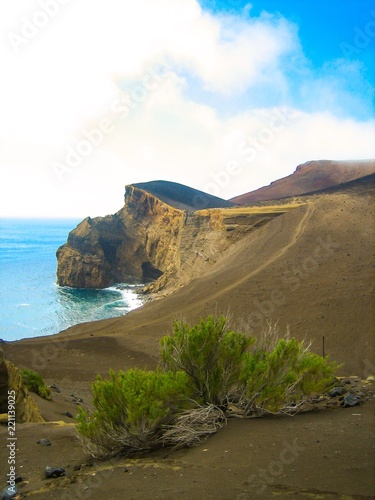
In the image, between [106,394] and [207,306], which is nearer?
[106,394]

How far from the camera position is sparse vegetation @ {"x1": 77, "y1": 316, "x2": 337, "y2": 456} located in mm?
5914

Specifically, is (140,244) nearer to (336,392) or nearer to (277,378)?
(336,392)

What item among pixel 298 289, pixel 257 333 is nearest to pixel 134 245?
pixel 298 289

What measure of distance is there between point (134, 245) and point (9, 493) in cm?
4514

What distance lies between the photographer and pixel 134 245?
164ft

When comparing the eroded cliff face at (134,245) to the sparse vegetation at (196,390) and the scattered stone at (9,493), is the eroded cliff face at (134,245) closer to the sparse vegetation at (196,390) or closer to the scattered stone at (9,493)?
the sparse vegetation at (196,390)

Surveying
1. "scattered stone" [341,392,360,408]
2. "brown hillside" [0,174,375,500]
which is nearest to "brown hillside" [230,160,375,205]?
"brown hillside" [0,174,375,500]

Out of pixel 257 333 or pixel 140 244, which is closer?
pixel 257 333

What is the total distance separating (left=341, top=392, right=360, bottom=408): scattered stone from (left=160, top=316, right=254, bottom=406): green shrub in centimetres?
178

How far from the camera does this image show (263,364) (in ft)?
21.8

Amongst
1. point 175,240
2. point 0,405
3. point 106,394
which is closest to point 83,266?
point 175,240

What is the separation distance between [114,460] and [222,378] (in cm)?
204

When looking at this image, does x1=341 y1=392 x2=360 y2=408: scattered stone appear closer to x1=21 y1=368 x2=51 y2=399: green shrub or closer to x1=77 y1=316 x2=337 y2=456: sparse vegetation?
x1=77 y1=316 x2=337 y2=456: sparse vegetation

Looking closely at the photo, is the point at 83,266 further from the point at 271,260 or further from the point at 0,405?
the point at 0,405
